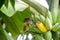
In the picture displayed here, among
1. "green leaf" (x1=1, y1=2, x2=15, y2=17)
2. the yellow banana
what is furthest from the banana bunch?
"green leaf" (x1=1, y1=2, x2=15, y2=17)

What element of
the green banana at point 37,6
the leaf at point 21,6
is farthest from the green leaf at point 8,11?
the green banana at point 37,6

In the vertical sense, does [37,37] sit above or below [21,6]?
below

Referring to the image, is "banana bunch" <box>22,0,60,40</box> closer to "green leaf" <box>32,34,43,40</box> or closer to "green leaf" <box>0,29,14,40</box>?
"green leaf" <box>32,34,43,40</box>

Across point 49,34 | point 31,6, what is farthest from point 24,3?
point 49,34

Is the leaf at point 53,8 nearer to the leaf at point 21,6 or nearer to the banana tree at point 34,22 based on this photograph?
the banana tree at point 34,22

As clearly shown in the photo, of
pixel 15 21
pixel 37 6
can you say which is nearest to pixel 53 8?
pixel 37 6

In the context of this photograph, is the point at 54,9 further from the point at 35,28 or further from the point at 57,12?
the point at 35,28

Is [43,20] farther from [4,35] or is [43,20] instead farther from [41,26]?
[4,35]

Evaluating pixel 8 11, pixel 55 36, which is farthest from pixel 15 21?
pixel 55 36

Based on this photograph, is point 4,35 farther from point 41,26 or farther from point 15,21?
point 41,26

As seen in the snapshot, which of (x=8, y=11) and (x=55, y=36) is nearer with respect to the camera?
(x=8, y=11)

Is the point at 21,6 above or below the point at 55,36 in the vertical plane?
above
